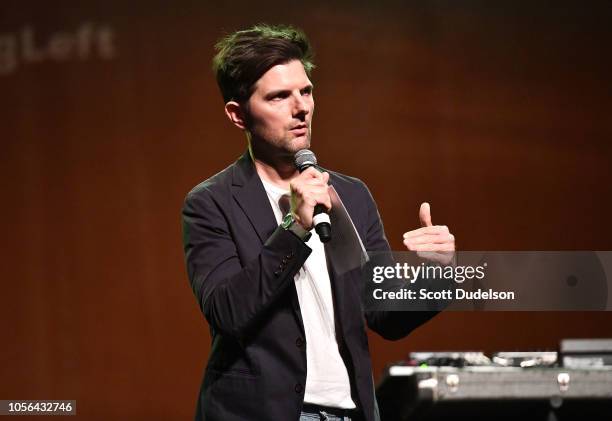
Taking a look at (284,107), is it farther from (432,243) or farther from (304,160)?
(432,243)

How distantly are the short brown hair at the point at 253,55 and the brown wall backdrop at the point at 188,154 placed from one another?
1.85 meters

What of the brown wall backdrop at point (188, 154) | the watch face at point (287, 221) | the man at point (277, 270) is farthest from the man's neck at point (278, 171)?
the brown wall backdrop at point (188, 154)

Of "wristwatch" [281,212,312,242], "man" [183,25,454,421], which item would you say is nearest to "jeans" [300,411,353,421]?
"man" [183,25,454,421]

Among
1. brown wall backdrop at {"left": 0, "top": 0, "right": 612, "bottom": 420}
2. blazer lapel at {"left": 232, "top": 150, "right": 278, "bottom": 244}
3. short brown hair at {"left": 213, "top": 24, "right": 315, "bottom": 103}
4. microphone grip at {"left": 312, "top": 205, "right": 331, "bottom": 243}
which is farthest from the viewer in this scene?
brown wall backdrop at {"left": 0, "top": 0, "right": 612, "bottom": 420}

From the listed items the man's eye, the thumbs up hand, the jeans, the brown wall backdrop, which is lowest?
the jeans

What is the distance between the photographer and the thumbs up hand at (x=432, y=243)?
1.69 m

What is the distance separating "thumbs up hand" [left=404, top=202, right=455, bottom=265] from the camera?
1.69 metres

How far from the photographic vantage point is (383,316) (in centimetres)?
182

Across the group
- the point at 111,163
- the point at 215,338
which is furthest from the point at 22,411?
the point at 215,338

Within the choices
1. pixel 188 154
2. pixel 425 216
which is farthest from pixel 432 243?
pixel 188 154

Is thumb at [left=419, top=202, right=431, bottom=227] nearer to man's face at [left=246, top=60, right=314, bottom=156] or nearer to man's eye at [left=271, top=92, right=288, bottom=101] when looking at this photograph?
man's face at [left=246, top=60, right=314, bottom=156]

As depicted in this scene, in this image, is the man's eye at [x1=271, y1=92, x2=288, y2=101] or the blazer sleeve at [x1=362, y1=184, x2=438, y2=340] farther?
the man's eye at [x1=271, y1=92, x2=288, y2=101]

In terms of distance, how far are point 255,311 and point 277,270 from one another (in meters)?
0.09

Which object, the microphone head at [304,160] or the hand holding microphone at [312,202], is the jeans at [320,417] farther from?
the microphone head at [304,160]
